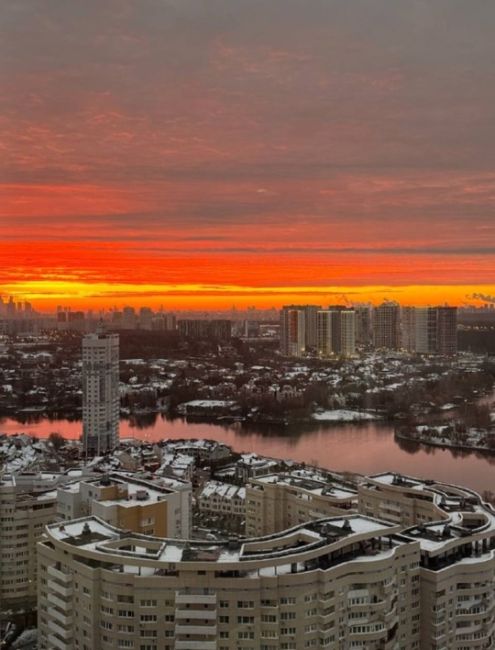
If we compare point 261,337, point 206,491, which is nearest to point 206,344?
point 261,337

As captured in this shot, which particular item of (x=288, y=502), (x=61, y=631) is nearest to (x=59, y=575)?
(x=61, y=631)

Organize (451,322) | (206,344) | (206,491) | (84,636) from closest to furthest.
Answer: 1. (84,636)
2. (206,491)
3. (451,322)
4. (206,344)

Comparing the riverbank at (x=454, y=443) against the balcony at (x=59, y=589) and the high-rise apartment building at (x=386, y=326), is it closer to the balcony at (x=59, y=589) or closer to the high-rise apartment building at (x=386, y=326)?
the balcony at (x=59, y=589)

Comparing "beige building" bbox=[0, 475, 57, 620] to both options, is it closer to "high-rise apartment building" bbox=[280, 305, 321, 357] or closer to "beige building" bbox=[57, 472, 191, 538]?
"beige building" bbox=[57, 472, 191, 538]

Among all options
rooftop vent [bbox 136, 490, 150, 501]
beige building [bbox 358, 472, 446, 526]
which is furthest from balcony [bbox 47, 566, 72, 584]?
beige building [bbox 358, 472, 446, 526]

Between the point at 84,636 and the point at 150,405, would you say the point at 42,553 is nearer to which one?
the point at 84,636

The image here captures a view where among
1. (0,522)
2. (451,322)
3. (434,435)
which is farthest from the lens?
(451,322)

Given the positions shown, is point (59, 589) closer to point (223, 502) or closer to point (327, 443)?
point (223, 502)
